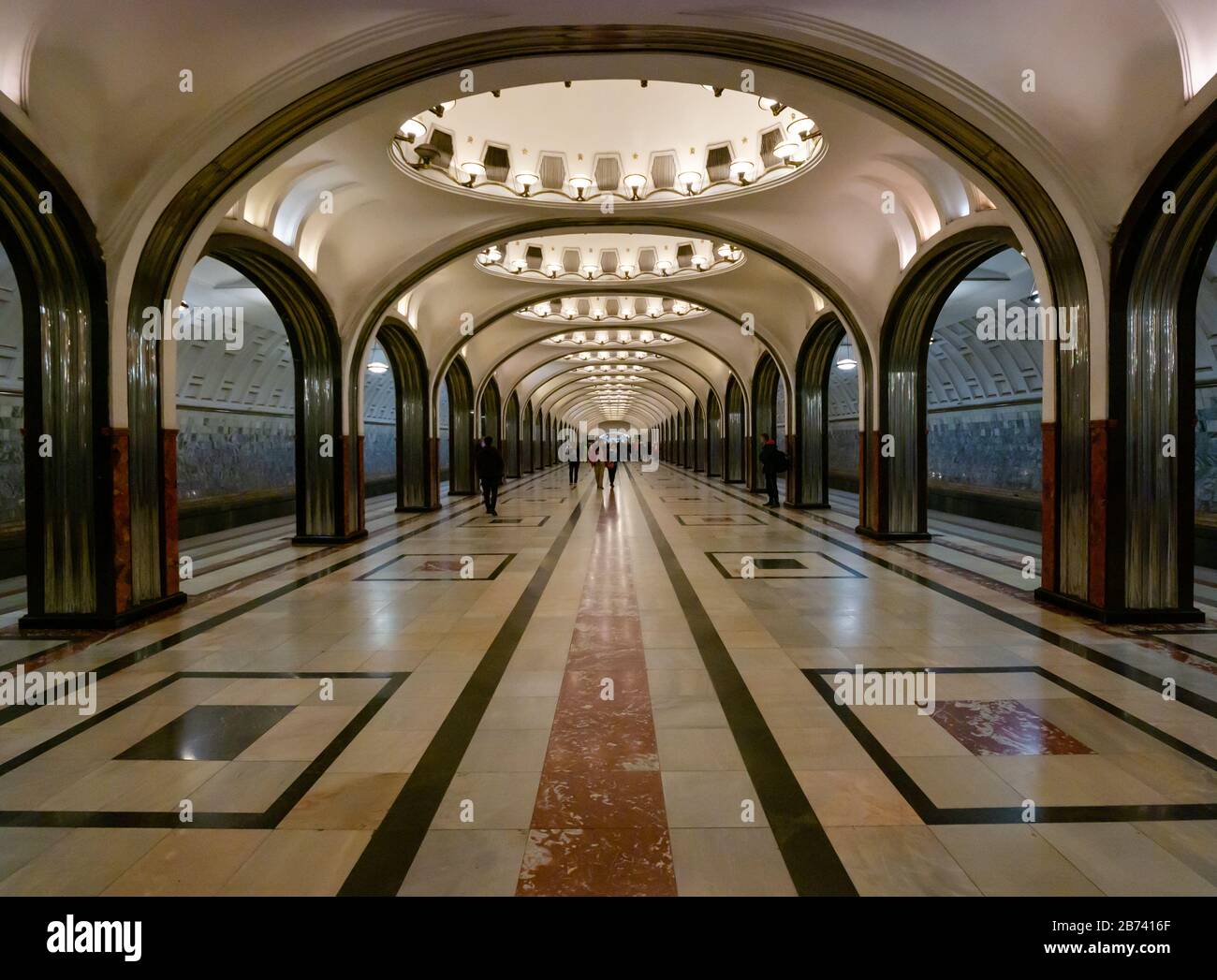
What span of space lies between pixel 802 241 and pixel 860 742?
32.6ft

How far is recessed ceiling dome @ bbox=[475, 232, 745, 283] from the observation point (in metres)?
16.9

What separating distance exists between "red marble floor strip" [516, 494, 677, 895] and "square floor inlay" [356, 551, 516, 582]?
3275 mm

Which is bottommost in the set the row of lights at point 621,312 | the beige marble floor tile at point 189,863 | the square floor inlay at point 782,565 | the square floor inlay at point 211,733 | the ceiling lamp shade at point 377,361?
the beige marble floor tile at point 189,863

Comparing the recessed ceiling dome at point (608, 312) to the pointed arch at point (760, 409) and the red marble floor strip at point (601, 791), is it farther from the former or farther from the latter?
the red marble floor strip at point (601, 791)

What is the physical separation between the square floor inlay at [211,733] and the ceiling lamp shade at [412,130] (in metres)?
7.92

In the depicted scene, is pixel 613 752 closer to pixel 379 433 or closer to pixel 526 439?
pixel 379 433

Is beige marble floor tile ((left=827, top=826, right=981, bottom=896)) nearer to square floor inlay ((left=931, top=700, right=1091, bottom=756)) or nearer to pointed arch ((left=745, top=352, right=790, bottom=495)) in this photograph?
square floor inlay ((left=931, top=700, right=1091, bottom=756))

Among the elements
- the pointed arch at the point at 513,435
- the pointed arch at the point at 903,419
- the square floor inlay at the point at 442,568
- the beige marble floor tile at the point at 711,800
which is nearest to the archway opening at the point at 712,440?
the pointed arch at the point at 513,435

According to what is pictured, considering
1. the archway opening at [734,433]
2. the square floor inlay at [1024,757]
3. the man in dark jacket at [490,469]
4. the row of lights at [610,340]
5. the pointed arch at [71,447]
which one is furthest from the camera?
the archway opening at [734,433]

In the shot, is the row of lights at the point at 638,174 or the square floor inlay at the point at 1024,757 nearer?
the square floor inlay at the point at 1024,757

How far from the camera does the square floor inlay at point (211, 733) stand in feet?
12.3

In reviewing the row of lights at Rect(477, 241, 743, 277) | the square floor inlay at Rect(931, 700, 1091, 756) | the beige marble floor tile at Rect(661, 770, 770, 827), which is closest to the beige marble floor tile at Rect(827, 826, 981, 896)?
the beige marble floor tile at Rect(661, 770, 770, 827)

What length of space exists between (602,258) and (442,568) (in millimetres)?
10901
